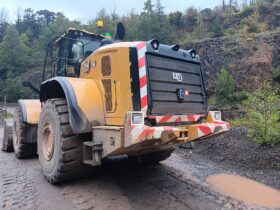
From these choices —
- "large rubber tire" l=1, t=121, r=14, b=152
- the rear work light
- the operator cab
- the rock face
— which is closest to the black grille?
the rear work light

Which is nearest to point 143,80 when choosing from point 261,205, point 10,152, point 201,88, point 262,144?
point 201,88

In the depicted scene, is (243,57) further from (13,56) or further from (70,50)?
(13,56)

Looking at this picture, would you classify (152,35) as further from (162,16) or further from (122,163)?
(122,163)

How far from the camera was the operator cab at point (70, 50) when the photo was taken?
6219 mm

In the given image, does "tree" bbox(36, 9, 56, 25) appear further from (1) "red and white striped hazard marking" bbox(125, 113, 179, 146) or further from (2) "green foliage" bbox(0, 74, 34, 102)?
(1) "red and white striped hazard marking" bbox(125, 113, 179, 146)

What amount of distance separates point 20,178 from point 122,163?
192 centimetres

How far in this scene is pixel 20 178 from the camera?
556 cm

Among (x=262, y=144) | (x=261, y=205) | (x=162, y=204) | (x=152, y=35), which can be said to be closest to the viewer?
(x=162, y=204)

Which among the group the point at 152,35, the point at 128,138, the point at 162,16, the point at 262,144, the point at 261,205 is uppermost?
the point at 162,16

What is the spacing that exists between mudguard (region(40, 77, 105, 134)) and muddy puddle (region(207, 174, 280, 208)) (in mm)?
2276

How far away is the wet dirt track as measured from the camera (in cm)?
434

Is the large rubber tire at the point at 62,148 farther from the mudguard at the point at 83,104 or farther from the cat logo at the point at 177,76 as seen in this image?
the cat logo at the point at 177,76

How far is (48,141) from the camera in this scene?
17.9 ft

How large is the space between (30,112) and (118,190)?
113 inches
